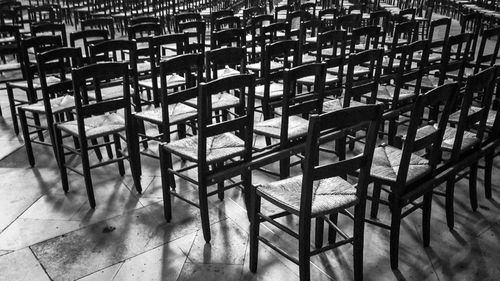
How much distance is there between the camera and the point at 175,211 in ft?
10.3

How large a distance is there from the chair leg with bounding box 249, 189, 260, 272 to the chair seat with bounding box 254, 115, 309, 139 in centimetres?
77

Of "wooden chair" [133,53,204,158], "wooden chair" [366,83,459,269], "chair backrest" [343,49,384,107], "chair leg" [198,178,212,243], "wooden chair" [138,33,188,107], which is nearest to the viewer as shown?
"wooden chair" [366,83,459,269]

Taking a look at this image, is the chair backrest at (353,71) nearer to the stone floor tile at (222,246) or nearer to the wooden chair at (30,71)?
the stone floor tile at (222,246)

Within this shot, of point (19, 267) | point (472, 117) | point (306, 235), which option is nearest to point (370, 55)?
point (472, 117)

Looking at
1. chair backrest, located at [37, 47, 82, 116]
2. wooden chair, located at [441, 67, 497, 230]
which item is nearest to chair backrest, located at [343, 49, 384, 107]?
wooden chair, located at [441, 67, 497, 230]

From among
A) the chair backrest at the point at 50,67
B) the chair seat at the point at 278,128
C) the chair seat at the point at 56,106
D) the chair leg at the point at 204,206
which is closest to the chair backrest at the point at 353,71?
the chair seat at the point at 278,128

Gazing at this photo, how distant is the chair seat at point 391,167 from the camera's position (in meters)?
2.50

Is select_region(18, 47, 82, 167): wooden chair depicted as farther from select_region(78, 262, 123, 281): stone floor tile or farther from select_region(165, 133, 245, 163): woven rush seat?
select_region(78, 262, 123, 281): stone floor tile

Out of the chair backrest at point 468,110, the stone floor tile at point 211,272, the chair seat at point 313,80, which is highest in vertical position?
the chair backrest at point 468,110

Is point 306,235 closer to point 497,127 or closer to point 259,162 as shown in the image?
point 259,162

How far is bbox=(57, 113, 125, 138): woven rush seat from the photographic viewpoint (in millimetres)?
3154

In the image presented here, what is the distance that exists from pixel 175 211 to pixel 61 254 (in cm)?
81

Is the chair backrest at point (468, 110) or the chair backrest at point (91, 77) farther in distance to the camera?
the chair backrest at point (91, 77)

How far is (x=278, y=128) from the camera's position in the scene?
126 inches
